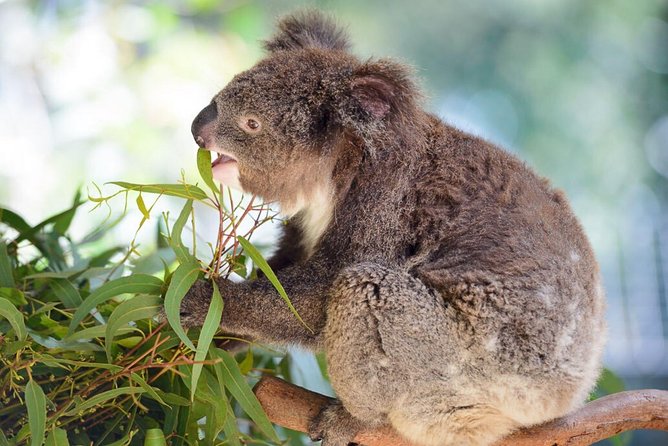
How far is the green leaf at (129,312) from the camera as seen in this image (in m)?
1.70

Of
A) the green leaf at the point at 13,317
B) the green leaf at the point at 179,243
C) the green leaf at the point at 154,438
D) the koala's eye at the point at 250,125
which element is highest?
the koala's eye at the point at 250,125

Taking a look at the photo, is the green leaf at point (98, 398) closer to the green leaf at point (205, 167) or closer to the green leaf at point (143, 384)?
the green leaf at point (143, 384)

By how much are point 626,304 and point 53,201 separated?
4.13 metres

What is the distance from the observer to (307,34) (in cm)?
246

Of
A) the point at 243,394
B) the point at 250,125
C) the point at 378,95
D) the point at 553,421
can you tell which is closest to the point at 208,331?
the point at 243,394

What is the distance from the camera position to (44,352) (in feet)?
5.89

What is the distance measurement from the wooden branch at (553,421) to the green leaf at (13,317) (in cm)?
61

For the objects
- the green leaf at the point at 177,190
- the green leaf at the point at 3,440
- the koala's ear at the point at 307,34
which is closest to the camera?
the green leaf at the point at 3,440

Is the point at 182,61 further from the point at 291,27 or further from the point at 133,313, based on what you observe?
the point at 133,313

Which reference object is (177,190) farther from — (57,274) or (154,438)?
(154,438)

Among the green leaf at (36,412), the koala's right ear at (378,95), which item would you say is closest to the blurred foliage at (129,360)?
the green leaf at (36,412)

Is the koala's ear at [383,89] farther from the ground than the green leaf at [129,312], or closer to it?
farther from the ground

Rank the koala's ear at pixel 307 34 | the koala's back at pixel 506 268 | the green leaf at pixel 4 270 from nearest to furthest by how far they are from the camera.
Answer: the koala's back at pixel 506 268, the green leaf at pixel 4 270, the koala's ear at pixel 307 34

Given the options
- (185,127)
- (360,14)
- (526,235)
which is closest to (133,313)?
(526,235)
